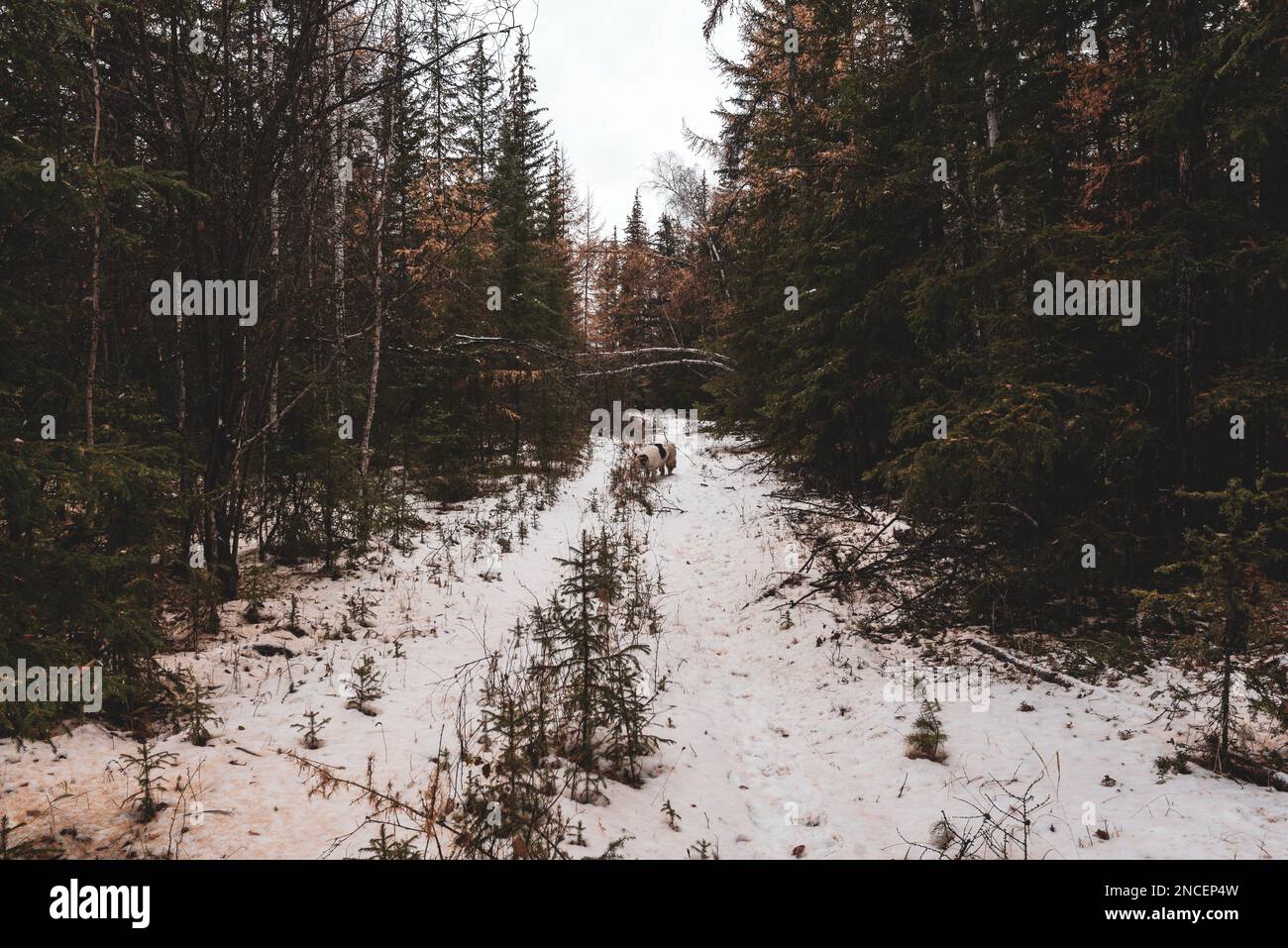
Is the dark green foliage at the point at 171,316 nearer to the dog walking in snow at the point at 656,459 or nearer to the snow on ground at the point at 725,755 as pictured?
the snow on ground at the point at 725,755

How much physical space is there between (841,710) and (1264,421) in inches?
202

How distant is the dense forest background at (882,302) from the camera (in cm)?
374

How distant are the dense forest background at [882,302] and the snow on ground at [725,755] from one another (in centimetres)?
79

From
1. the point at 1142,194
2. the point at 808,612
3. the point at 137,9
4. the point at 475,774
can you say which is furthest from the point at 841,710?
the point at 137,9

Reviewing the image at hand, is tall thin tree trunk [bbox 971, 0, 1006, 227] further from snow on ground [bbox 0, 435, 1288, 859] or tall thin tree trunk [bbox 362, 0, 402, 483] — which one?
tall thin tree trunk [bbox 362, 0, 402, 483]

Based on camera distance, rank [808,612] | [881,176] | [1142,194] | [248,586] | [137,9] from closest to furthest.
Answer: [137,9] → [1142,194] → [248,586] → [808,612] → [881,176]

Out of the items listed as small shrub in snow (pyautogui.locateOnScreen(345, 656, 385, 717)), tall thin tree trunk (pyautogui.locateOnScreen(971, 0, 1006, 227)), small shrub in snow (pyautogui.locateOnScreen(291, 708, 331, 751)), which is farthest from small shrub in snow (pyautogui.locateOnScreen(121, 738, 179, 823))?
tall thin tree trunk (pyautogui.locateOnScreen(971, 0, 1006, 227))

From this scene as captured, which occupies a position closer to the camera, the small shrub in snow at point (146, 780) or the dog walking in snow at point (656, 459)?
the small shrub in snow at point (146, 780)

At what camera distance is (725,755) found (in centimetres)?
497

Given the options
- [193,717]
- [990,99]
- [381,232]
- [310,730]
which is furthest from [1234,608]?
[381,232]

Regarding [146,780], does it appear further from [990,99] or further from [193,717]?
Result: [990,99]

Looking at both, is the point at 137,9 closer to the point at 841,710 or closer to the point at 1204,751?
the point at 841,710

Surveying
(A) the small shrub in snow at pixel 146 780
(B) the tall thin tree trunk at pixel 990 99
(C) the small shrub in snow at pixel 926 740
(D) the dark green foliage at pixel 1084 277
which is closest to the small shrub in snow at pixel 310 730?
(A) the small shrub in snow at pixel 146 780
